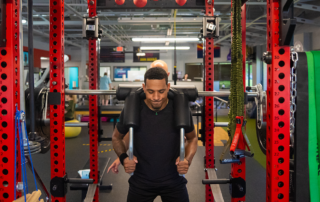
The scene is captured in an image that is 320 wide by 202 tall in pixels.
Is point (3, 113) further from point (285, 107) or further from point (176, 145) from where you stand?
point (285, 107)

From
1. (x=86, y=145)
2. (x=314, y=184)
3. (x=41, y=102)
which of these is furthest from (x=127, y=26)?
(x=314, y=184)

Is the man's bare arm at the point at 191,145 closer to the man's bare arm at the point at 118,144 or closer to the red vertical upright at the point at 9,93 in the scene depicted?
the man's bare arm at the point at 118,144

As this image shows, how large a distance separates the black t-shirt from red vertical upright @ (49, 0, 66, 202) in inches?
Result: 24.5

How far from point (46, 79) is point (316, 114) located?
3120 mm

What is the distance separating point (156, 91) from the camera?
132 centimetres

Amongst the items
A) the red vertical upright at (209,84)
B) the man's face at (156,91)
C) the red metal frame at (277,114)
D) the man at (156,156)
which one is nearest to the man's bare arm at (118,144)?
the man at (156,156)

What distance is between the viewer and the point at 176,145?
1.44 meters

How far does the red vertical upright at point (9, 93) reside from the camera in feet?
3.81

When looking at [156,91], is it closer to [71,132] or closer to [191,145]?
[191,145]

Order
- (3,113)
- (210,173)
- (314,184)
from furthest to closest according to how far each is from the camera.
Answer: (210,173)
(3,113)
(314,184)

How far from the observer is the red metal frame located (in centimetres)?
104

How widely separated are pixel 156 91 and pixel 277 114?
2.07ft

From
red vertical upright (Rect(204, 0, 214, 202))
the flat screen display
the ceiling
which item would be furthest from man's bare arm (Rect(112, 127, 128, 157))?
the flat screen display

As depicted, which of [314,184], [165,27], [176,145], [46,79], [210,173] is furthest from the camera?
[165,27]
